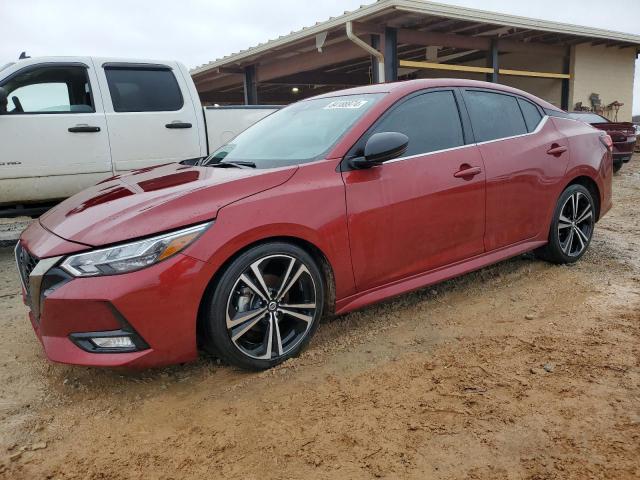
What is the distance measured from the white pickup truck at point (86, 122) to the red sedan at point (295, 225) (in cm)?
223

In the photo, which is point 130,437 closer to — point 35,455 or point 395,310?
point 35,455

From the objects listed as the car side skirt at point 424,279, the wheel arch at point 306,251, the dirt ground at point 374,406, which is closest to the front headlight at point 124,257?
the wheel arch at point 306,251

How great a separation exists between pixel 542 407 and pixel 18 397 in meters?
2.61

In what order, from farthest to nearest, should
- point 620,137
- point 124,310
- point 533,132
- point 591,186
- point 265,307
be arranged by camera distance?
point 620,137
point 591,186
point 533,132
point 265,307
point 124,310

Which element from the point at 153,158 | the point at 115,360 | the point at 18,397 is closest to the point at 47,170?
the point at 153,158

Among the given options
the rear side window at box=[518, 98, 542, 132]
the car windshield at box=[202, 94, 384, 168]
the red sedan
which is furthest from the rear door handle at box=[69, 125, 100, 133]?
the rear side window at box=[518, 98, 542, 132]

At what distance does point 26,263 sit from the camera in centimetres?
278

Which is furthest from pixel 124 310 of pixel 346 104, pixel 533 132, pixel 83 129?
pixel 83 129

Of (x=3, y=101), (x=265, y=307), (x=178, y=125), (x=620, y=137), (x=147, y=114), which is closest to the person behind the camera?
(x=265, y=307)

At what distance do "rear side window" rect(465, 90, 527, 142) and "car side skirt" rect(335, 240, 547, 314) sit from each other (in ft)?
2.81

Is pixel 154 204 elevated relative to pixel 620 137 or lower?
elevated

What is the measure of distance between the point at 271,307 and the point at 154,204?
81cm

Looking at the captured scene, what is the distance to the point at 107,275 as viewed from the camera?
7.76ft

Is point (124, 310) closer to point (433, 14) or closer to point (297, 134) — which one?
point (297, 134)
